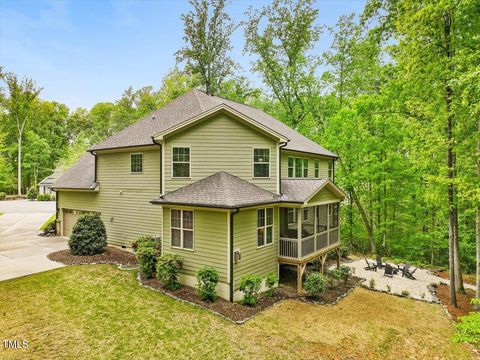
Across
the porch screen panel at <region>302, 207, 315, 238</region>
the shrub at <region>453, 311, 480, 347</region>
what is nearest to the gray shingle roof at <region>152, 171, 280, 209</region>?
the porch screen panel at <region>302, 207, 315, 238</region>

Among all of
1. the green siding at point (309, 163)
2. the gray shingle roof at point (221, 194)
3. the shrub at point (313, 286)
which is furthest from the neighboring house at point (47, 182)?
the shrub at point (313, 286)

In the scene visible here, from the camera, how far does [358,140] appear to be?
71.4ft

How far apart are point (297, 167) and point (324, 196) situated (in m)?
3.33

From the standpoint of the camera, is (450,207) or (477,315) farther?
(450,207)

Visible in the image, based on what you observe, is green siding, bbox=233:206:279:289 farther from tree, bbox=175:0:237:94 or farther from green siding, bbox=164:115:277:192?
tree, bbox=175:0:237:94

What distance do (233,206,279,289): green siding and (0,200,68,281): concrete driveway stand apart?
27.6 ft

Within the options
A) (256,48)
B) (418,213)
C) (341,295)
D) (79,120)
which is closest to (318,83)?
(256,48)

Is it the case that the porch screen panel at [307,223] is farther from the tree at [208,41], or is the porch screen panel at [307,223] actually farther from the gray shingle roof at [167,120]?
the tree at [208,41]

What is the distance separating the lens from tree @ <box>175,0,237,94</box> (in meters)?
24.9

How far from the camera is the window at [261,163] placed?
42.0 ft

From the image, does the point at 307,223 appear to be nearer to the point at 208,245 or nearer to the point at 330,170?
the point at 330,170

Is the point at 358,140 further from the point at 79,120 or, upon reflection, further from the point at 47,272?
the point at 79,120

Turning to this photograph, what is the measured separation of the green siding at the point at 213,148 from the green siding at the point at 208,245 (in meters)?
2.26

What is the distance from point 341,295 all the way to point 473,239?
15.3 metres
